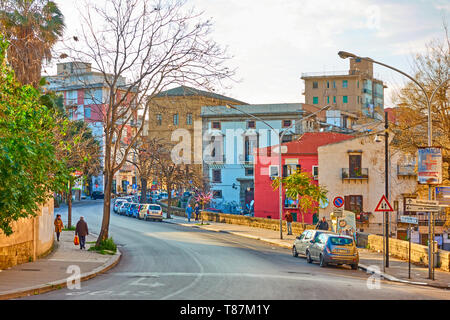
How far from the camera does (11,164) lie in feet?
49.4

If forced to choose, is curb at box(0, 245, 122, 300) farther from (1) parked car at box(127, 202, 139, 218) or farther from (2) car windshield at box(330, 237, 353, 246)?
(1) parked car at box(127, 202, 139, 218)

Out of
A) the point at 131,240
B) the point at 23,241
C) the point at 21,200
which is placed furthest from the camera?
the point at 131,240

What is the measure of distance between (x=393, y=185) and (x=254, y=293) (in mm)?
38685

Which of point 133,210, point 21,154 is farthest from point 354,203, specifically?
point 21,154

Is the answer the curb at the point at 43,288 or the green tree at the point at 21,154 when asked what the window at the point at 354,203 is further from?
the green tree at the point at 21,154

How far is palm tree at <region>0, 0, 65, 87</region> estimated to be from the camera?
24984 millimetres

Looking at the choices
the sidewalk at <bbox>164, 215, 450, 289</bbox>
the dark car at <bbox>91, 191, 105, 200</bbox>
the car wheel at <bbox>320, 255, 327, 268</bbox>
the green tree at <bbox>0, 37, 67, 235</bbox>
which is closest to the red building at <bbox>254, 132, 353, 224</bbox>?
the sidewalk at <bbox>164, 215, 450, 289</bbox>

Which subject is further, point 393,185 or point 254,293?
point 393,185

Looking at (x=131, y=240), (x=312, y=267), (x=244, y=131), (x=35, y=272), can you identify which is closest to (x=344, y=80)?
(x=244, y=131)

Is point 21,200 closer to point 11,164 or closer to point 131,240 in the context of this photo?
point 11,164

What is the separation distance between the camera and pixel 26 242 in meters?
23.2

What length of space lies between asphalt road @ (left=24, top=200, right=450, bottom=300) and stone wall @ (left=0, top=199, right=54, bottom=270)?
3.40 m

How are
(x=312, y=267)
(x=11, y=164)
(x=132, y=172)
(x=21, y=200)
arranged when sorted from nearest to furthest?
(x=11, y=164) → (x=21, y=200) → (x=312, y=267) → (x=132, y=172)

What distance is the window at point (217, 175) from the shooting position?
265 ft
